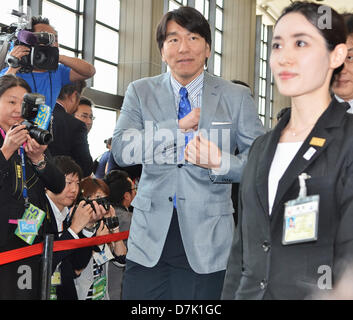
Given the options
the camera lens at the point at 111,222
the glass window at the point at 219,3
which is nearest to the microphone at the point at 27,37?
the camera lens at the point at 111,222

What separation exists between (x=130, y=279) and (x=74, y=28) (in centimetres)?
897

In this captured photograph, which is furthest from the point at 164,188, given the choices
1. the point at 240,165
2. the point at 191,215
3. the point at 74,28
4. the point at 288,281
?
the point at 74,28

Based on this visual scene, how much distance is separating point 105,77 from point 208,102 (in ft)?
30.7

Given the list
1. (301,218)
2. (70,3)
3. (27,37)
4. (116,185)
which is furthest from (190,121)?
(70,3)

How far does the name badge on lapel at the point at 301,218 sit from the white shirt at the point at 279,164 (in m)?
0.11

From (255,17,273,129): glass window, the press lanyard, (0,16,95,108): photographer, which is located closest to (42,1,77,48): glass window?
(0,16,95,108): photographer

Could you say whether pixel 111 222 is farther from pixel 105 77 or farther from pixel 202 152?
pixel 105 77

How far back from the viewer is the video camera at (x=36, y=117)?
8.14 feet

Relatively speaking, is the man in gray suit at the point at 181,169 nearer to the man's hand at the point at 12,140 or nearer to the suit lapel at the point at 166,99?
the suit lapel at the point at 166,99

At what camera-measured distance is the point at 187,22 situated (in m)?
2.12

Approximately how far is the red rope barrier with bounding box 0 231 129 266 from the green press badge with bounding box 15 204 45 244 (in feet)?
0.22

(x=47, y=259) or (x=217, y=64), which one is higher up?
(x=217, y=64)
